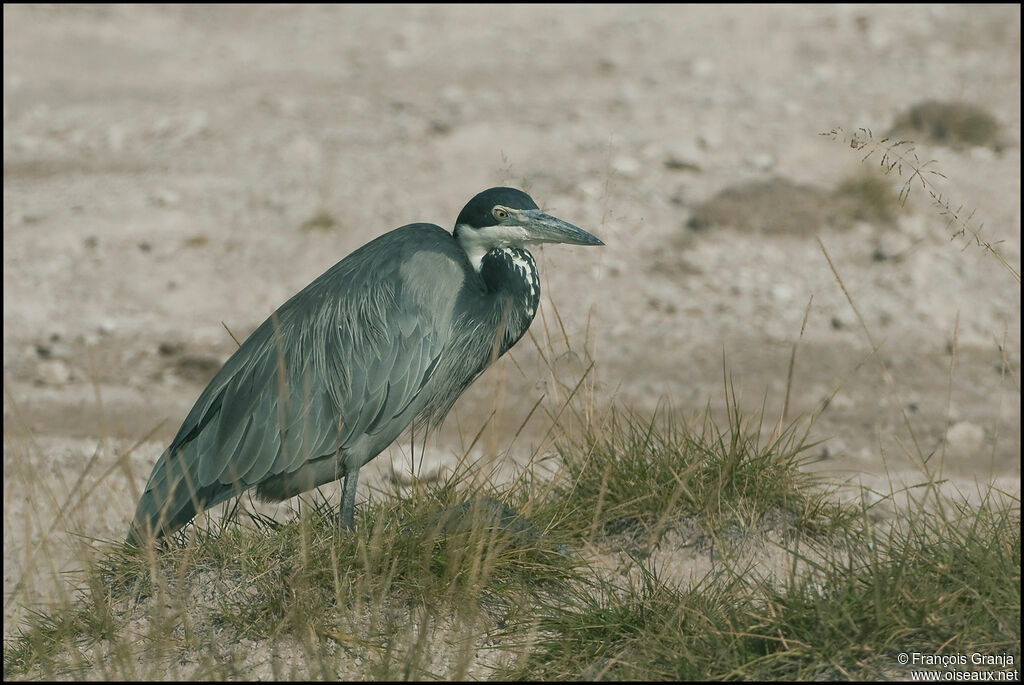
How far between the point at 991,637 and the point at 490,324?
189 centimetres

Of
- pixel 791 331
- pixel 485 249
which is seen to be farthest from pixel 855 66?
pixel 485 249

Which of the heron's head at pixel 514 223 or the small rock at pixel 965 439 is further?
the small rock at pixel 965 439

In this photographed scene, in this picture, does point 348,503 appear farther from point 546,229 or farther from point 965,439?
point 965,439

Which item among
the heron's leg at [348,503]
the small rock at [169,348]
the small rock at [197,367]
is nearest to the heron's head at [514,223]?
the heron's leg at [348,503]

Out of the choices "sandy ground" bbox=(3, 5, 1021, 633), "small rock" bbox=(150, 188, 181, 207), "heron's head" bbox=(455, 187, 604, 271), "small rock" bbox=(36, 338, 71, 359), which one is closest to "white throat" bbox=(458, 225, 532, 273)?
"heron's head" bbox=(455, 187, 604, 271)

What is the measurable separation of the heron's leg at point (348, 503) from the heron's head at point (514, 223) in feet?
3.12

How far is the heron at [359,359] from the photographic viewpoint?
4.11 m

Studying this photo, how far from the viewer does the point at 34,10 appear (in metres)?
14.5

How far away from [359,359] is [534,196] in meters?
5.12

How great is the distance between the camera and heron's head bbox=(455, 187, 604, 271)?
4.12 m

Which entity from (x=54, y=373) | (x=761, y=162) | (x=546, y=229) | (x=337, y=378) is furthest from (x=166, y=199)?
(x=546, y=229)

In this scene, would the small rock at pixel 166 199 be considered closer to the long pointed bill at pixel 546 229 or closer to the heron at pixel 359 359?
the heron at pixel 359 359

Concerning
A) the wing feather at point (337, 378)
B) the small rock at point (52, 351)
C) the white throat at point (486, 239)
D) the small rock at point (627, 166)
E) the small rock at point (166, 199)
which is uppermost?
the small rock at point (627, 166)

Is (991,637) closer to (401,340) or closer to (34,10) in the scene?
(401,340)
